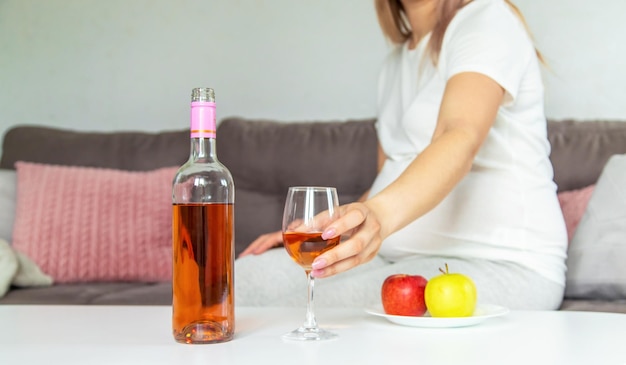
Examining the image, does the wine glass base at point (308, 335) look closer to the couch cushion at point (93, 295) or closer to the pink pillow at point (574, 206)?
the couch cushion at point (93, 295)

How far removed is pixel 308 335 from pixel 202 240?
0.59ft

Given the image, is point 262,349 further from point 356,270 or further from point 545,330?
point 356,270

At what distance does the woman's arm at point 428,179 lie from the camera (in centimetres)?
98

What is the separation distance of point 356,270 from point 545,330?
683 millimetres

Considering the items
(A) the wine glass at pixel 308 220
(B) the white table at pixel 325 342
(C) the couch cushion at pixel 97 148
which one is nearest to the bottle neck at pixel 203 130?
(A) the wine glass at pixel 308 220

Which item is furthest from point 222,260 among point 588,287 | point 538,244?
point 588,287

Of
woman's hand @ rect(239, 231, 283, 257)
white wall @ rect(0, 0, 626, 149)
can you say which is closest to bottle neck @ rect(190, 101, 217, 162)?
woman's hand @ rect(239, 231, 283, 257)

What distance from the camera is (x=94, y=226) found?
2377 mm

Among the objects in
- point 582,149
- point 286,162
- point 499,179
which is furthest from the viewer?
point 286,162

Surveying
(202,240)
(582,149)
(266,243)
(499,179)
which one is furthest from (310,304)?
(582,149)

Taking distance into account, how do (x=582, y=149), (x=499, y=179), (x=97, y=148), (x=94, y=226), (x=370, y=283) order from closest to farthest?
1. (x=370, y=283)
2. (x=499, y=179)
3. (x=582, y=149)
4. (x=94, y=226)
5. (x=97, y=148)

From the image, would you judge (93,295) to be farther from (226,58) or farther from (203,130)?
(203,130)

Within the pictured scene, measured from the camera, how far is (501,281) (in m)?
1.53

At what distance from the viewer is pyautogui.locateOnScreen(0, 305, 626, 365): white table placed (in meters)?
0.86
